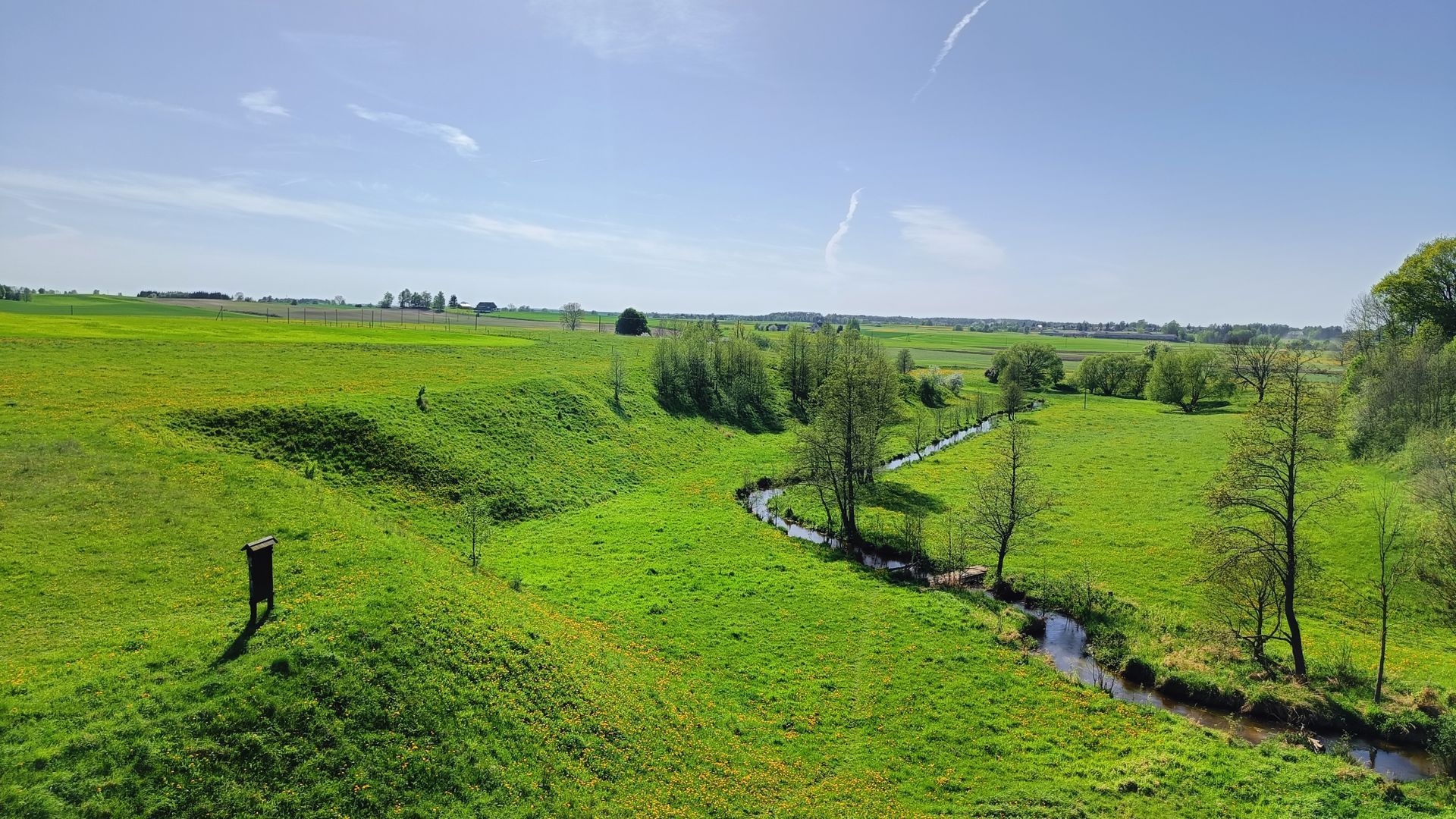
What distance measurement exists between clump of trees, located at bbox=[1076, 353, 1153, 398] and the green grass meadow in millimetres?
105543

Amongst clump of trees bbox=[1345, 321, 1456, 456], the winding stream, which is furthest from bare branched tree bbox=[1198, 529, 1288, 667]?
clump of trees bbox=[1345, 321, 1456, 456]

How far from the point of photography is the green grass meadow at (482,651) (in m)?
14.6

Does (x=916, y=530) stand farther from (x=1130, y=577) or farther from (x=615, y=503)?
(x=615, y=503)

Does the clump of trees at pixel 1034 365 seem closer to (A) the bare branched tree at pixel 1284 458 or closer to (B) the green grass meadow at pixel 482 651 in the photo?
(B) the green grass meadow at pixel 482 651

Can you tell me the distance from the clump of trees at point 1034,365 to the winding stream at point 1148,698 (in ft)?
375

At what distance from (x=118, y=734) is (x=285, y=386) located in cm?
4357

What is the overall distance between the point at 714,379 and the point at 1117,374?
101m

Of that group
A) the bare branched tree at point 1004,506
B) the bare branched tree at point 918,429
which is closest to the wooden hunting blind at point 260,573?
the bare branched tree at point 1004,506

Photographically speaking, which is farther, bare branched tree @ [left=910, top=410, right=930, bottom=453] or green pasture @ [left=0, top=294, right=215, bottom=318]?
green pasture @ [left=0, top=294, right=215, bottom=318]

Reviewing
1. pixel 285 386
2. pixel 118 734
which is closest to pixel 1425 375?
pixel 118 734

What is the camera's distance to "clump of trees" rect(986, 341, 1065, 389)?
468ft

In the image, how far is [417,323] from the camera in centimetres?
12519

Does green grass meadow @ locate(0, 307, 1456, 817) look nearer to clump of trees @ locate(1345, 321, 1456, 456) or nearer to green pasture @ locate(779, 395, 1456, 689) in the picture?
green pasture @ locate(779, 395, 1456, 689)

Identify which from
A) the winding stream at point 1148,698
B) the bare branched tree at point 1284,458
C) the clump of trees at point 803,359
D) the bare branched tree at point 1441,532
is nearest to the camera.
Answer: the winding stream at point 1148,698
